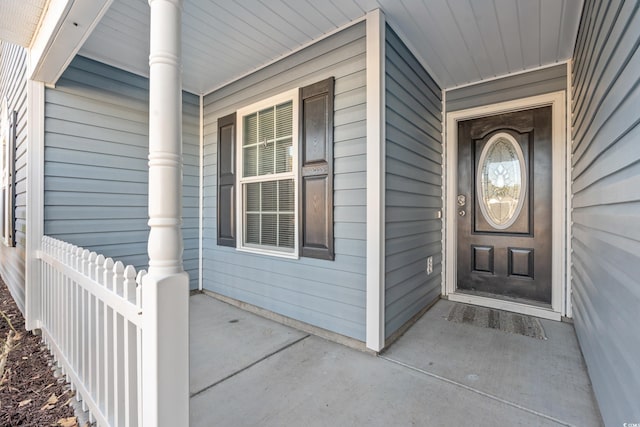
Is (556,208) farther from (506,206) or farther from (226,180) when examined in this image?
(226,180)

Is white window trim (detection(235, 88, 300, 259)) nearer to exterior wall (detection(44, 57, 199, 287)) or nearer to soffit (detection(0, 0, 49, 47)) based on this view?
exterior wall (detection(44, 57, 199, 287))

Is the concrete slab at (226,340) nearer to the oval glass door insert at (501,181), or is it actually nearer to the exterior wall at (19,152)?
the exterior wall at (19,152)

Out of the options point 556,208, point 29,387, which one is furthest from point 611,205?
point 29,387

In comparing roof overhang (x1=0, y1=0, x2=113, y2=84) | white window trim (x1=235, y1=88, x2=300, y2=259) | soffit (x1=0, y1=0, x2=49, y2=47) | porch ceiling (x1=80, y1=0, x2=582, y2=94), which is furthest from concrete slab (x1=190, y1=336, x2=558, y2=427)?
soffit (x1=0, y1=0, x2=49, y2=47)

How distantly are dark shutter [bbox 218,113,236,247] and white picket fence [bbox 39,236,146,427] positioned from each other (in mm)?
1557

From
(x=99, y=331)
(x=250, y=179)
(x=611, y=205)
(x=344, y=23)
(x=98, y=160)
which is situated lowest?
(x=99, y=331)

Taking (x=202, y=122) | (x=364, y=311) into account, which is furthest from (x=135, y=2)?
(x=364, y=311)

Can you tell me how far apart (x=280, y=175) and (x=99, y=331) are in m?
1.88

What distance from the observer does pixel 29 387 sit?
185 centimetres

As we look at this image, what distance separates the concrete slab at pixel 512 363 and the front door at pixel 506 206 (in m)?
0.53

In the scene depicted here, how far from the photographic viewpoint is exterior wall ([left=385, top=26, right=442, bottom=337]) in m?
2.38

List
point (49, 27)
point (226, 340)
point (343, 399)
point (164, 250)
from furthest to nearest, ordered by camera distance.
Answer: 1. point (226, 340)
2. point (49, 27)
3. point (343, 399)
4. point (164, 250)

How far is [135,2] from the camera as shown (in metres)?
2.15

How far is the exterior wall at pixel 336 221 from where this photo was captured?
2.31 m
